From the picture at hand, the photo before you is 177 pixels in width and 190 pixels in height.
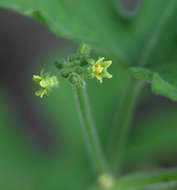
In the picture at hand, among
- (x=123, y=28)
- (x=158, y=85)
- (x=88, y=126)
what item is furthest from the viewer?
(x=123, y=28)

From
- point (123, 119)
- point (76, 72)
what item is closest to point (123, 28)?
point (123, 119)

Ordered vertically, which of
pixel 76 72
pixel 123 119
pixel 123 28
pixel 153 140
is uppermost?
pixel 123 28

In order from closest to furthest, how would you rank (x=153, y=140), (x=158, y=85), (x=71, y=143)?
(x=158, y=85), (x=153, y=140), (x=71, y=143)

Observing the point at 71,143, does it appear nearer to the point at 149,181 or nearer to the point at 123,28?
the point at 123,28

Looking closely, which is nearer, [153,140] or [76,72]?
[76,72]

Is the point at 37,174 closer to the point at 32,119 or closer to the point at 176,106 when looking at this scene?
the point at 32,119

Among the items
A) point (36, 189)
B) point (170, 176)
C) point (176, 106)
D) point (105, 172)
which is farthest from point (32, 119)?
point (170, 176)

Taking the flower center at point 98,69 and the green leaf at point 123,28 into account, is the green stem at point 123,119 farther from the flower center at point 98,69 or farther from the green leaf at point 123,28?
the flower center at point 98,69
